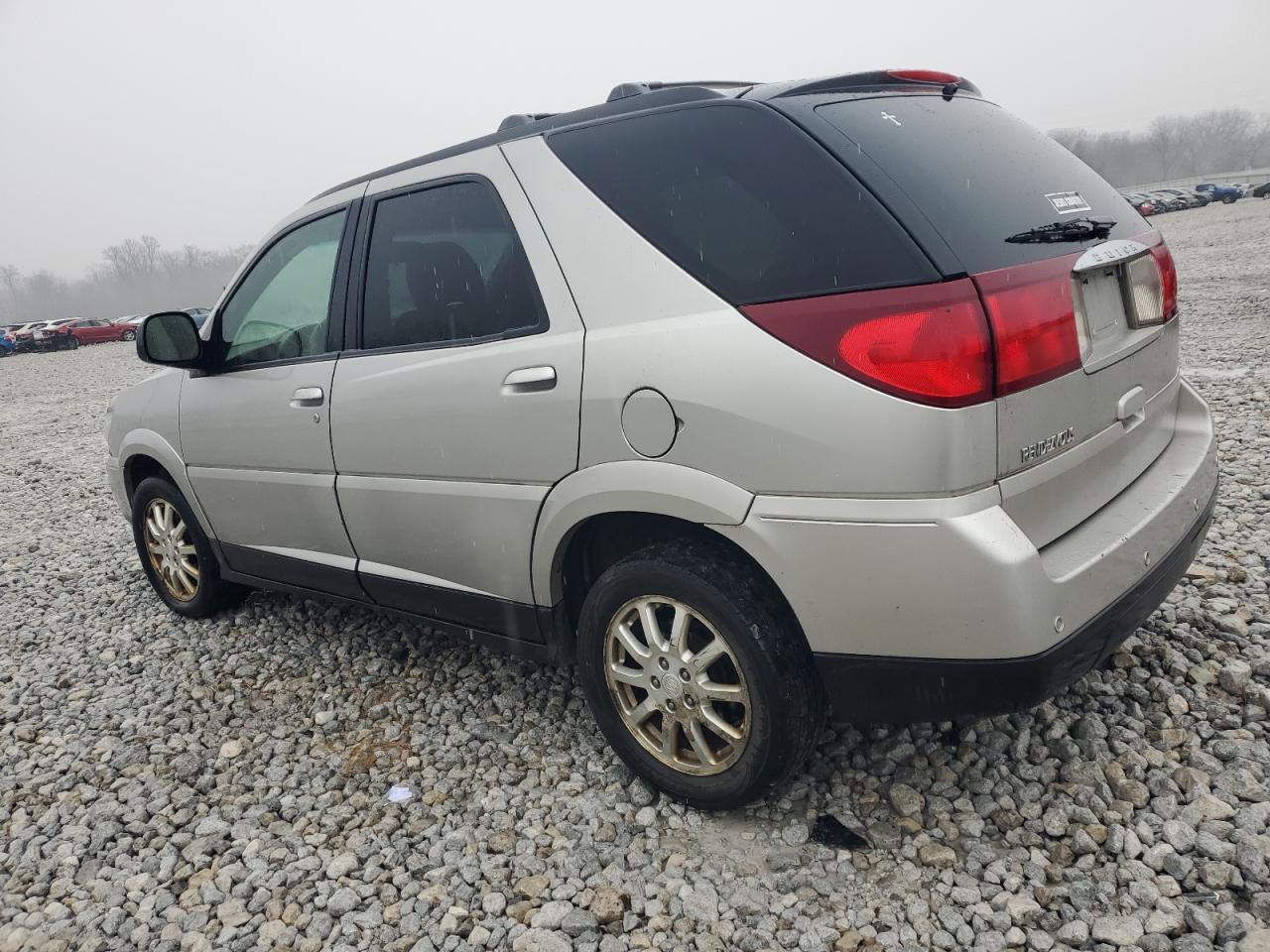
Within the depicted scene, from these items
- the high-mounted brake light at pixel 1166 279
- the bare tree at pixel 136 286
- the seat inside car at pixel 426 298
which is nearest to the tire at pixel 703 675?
the seat inside car at pixel 426 298

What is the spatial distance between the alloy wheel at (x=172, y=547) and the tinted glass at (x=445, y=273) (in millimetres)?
1889

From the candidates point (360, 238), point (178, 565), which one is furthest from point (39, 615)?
point (360, 238)

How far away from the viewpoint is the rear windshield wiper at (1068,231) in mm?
2131

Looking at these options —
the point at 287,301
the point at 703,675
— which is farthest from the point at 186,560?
the point at 703,675

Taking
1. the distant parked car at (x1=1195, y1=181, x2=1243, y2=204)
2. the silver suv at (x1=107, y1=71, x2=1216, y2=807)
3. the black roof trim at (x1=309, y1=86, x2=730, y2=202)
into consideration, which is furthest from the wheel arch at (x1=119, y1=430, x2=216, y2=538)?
the distant parked car at (x1=1195, y1=181, x2=1243, y2=204)

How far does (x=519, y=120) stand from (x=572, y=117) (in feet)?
0.84

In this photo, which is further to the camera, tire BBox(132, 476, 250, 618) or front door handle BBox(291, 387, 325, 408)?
tire BBox(132, 476, 250, 618)

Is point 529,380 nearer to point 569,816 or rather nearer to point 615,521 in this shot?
point 615,521

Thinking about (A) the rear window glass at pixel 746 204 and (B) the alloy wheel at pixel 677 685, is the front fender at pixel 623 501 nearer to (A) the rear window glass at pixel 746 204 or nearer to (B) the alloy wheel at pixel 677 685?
(B) the alloy wheel at pixel 677 685

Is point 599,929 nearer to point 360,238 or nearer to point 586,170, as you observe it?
point 586,170

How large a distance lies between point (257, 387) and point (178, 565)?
4.61 feet

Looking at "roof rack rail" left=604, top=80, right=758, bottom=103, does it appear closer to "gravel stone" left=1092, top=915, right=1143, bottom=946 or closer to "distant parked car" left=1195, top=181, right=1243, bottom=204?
"gravel stone" left=1092, top=915, right=1143, bottom=946

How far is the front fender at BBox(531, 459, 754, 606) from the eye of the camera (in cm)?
218

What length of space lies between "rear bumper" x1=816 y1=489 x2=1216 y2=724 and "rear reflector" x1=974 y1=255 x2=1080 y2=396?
583 millimetres
